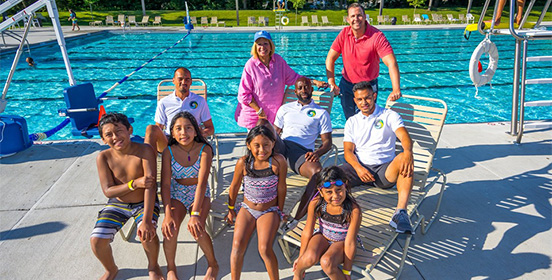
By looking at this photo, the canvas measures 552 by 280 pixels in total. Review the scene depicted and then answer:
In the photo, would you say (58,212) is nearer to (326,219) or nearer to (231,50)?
(326,219)

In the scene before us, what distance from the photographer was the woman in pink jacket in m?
3.78

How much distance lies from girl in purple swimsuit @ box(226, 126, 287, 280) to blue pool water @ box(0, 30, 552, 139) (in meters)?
4.83

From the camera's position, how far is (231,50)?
15602mm

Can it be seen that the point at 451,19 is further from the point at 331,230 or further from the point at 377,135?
the point at 331,230

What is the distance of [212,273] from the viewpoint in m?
2.61

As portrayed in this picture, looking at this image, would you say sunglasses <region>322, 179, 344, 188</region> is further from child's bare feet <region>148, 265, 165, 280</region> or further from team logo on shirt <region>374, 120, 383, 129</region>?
child's bare feet <region>148, 265, 165, 280</region>

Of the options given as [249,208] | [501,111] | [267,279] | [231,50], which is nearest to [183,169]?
[249,208]

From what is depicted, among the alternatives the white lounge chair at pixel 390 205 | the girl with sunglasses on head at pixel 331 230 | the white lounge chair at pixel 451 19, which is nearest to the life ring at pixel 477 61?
the white lounge chair at pixel 390 205

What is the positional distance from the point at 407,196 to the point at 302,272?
3.52 feet

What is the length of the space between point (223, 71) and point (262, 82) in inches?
328

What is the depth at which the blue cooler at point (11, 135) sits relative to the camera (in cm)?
452

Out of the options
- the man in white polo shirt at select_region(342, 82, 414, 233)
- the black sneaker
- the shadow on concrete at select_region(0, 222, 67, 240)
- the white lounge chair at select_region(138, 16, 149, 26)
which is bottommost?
the shadow on concrete at select_region(0, 222, 67, 240)

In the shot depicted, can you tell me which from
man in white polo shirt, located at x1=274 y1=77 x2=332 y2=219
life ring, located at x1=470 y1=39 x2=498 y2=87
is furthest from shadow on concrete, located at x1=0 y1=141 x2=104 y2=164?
life ring, located at x1=470 y1=39 x2=498 y2=87

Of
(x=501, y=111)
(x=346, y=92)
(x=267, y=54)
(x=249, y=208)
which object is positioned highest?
(x=267, y=54)
